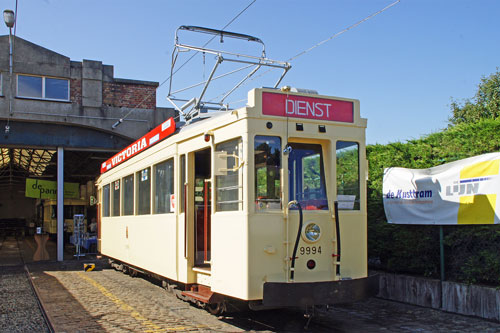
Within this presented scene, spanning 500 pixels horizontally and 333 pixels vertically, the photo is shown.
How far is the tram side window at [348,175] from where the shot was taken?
638 cm

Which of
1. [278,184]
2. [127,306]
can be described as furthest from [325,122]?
[127,306]

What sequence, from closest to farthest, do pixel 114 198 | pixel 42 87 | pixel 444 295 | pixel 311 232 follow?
pixel 311 232 → pixel 444 295 → pixel 114 198 → pixel 42 87

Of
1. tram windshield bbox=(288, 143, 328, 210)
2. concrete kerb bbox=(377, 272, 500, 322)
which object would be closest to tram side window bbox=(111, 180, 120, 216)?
concrete kerb bbox=(377, 272, 500, 322)

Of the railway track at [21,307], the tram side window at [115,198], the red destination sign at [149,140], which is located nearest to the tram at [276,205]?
the red destination sign at [149,140]

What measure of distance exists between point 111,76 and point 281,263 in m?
13.9

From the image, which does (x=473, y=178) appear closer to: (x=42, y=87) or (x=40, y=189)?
(x=42, y=87)

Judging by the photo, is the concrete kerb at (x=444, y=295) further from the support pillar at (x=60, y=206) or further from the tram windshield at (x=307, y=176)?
the support pillar at (x=60, y=206)

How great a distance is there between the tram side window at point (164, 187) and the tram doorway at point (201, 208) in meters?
0.56

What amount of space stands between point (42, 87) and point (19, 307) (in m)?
10.4

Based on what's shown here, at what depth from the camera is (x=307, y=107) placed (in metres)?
6.29

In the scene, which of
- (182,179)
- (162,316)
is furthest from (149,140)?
(162,316)

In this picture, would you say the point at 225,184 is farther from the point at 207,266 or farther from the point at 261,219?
the point at 207,266

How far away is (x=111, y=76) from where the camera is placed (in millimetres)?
17969

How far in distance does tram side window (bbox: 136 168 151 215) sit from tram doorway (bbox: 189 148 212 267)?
1.94 m
